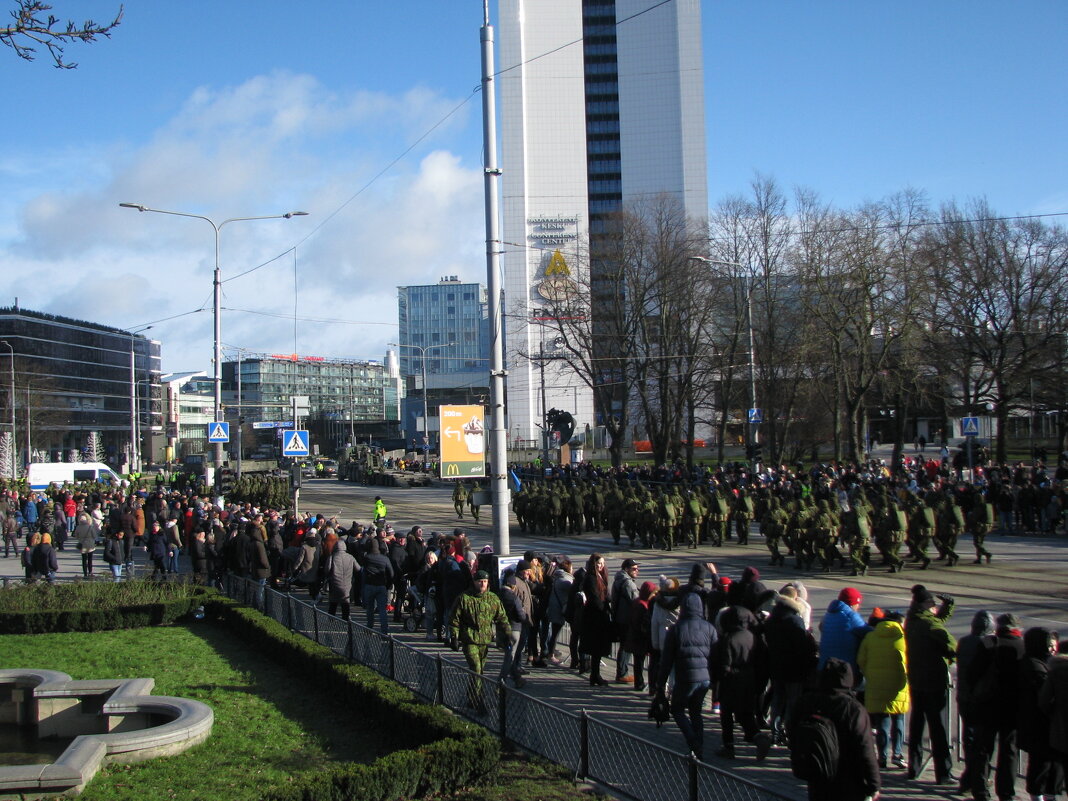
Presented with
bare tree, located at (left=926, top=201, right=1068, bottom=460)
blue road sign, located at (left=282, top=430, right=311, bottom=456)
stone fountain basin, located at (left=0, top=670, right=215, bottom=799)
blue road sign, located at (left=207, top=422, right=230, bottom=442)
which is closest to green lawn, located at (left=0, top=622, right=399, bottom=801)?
stone fountain basin, located at (left=0, top=670, right=215, bottom=799)

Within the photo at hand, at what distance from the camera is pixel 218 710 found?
1017cm

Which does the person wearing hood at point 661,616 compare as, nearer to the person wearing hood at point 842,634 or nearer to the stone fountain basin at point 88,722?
the person wearing hood at point 842,634

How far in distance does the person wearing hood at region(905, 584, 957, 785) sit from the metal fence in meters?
2.27

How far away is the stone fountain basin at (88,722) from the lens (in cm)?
745

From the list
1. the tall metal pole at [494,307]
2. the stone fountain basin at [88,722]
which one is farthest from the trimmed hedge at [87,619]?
the tall metal pole at [494,307]

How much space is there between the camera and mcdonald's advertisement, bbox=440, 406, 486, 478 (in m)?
14.2

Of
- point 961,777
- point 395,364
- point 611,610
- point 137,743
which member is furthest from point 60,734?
point 395,364

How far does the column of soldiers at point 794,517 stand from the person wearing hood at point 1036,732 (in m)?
11.3

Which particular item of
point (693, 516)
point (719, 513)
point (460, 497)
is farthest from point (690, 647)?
point (460, 497)

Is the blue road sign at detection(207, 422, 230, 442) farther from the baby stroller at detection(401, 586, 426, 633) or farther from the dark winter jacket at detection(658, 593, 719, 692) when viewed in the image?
the dark winter jacket at detection(658, 593, 719, 692)

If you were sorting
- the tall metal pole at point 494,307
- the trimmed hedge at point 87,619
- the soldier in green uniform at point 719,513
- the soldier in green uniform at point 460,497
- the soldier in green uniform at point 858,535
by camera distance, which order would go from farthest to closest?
1. the soldier in green uniform at point 460,497
2. the soldier in green uniform at point 719,513
3. the soldier in green uniform at point 858,535
4. the trimmed hedge at point 87,619
5. the tall metal pole at point 494,307

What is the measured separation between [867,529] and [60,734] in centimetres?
1405

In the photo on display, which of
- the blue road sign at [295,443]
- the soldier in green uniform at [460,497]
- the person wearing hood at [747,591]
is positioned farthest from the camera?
the soldier in green uniform at [460,497]

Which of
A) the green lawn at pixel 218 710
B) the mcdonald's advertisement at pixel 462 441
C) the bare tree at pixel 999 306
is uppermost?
the bare tree at pixel 999 306
